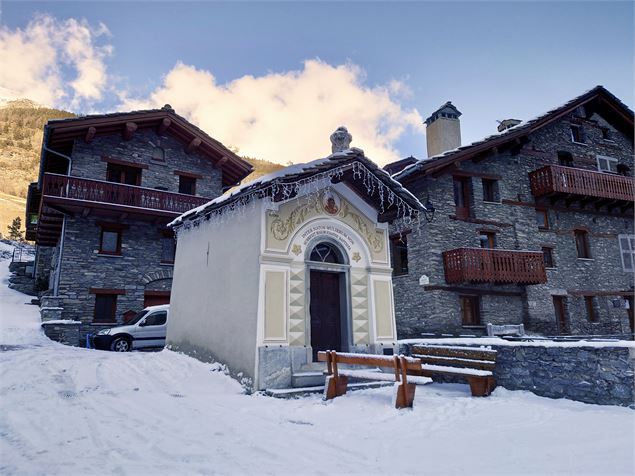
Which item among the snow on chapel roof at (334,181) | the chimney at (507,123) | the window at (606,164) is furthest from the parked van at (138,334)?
the window at (606,164)

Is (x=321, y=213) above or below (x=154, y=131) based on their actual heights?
below

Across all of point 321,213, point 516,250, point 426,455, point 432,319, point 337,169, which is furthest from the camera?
point 516,250

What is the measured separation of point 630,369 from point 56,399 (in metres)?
8.57

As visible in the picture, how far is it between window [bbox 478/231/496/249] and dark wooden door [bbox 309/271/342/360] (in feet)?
33.3

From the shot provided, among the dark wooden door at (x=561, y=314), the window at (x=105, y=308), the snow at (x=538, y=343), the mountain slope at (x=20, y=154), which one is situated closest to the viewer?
the snow at (x=538, y=343)

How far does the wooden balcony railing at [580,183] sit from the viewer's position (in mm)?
18078

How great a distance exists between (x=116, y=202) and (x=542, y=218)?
17886 millimetres

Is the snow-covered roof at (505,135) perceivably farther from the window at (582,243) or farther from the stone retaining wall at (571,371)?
the stone retaining wall at (571,371)

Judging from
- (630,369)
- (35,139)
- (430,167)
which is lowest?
(630,369)

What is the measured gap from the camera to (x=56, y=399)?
629 centimetres

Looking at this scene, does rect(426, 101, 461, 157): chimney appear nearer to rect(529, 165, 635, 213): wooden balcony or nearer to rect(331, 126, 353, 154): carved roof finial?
rect(529, 165, 635, 213): wooden balcony

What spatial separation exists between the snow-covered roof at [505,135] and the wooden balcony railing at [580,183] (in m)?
2.06

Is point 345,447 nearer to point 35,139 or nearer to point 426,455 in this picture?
point 426,455

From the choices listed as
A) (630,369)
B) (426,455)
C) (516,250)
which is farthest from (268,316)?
(516,250)
